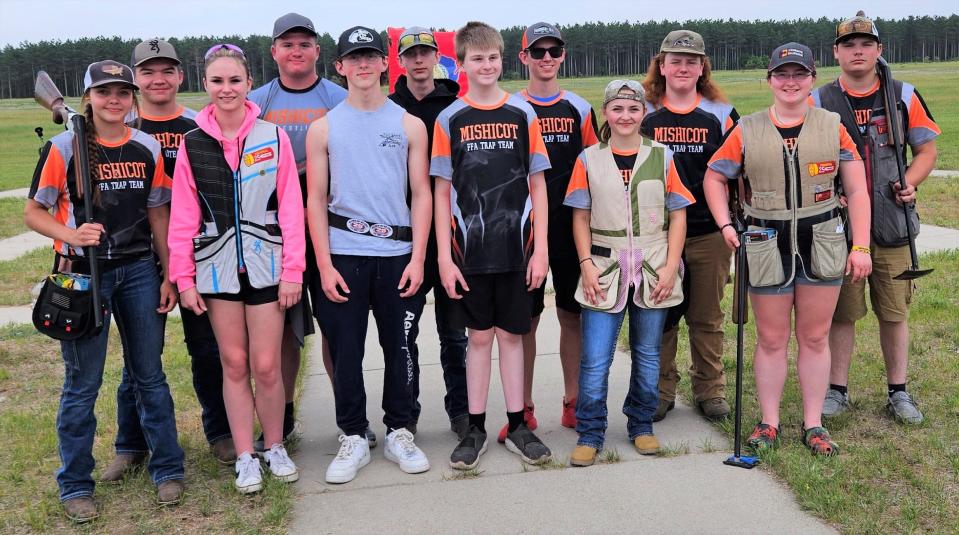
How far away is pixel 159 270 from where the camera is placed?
4.19 m

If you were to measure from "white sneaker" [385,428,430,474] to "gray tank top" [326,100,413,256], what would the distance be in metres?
0.99

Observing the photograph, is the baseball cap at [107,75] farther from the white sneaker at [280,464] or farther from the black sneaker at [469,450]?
the black sneaker at [469,450]

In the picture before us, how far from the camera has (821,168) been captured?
427cm

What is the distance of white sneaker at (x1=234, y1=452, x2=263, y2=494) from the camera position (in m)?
4.07

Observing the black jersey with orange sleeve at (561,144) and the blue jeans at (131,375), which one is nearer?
the blue jeans at (131,375)

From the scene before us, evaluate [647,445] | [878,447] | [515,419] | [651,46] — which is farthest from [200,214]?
[651,46]

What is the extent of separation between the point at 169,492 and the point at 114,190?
1461 millimetres

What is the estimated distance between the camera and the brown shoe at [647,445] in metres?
4.42

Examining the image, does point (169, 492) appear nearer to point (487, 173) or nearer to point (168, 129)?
point (168, 129)

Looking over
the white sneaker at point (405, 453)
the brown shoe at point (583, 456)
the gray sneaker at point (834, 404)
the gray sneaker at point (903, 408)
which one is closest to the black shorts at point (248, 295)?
the white sneaker at point (405, 453)

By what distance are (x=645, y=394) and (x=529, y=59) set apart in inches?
75.9

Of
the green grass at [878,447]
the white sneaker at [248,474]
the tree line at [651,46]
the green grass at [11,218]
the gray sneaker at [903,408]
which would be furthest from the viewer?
the tree line at [651,46]

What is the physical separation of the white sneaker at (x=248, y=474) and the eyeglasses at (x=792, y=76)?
328 cm

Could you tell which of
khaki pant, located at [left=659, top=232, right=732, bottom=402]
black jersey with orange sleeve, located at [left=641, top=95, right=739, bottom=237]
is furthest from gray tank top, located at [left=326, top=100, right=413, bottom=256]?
khaki pant, located at [left=659, top=232, right=732, bottom=402]
